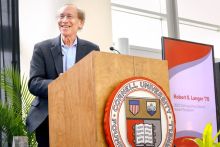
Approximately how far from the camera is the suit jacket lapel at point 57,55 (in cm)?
240

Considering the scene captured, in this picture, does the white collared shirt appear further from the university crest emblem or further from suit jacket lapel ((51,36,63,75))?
the university crest emblem

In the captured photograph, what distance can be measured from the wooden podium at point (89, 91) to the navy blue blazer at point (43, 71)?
300mm

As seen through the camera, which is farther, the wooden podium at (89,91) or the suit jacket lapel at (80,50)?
the suit jacket lapel at (80,50)

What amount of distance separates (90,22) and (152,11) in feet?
4.35

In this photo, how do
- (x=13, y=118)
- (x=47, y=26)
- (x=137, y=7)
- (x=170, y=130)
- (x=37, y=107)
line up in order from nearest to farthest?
(x=170, y=130) < (x=37, y=107) < (x=13, y=118) < (x=47, y=26) < (x=137, y=7)

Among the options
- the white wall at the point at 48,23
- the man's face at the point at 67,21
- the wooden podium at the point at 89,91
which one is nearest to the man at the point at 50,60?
the man's face at the point at 67,21

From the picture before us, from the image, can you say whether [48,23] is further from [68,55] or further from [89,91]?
[89,91]

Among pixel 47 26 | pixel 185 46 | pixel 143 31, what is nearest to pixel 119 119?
pixel 185 46

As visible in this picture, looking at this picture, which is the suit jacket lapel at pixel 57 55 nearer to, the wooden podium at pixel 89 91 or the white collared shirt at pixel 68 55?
the white collared shirt at pixel 68 55

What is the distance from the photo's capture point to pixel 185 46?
3.52 meters

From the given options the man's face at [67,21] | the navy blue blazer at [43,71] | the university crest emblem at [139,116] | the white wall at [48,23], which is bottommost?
the university crest emblem at [139,116]

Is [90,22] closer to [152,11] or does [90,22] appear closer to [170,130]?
[152,11]

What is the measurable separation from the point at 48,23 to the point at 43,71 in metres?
2.17

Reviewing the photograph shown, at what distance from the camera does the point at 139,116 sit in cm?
172
